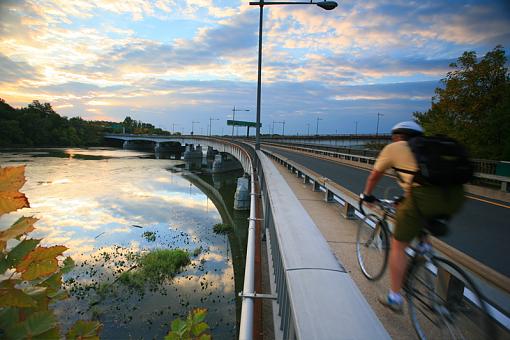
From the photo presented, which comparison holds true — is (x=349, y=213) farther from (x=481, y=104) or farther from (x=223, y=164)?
(x=223, y=164)

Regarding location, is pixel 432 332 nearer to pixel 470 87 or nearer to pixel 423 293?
pixel 423 293

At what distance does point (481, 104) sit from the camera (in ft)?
75.6

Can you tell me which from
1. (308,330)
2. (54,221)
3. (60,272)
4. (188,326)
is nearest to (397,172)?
(308,330)

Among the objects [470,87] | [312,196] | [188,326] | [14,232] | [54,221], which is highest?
[470,87]

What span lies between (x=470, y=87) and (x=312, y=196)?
67.6ft

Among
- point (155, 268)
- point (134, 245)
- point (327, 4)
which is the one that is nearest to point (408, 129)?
point (155, 268)

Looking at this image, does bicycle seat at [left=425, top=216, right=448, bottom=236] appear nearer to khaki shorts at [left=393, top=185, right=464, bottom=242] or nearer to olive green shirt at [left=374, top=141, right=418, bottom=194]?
khaki shorts at [left=393, top=185, right=464, bottom=242]

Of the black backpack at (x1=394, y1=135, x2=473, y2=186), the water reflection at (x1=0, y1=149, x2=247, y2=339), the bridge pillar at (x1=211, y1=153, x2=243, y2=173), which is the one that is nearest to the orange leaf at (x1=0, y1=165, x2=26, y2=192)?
the water reflection at (x1=0, y1=149, x2=247, y2=339)

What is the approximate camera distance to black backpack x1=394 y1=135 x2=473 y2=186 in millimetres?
2568

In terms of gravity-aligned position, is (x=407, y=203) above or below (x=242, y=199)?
above

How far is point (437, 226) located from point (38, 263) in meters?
2.95

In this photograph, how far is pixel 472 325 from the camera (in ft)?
7.43

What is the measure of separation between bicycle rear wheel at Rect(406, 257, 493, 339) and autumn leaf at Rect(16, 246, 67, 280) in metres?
2.57

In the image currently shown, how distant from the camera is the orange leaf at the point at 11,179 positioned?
39.8 inches
